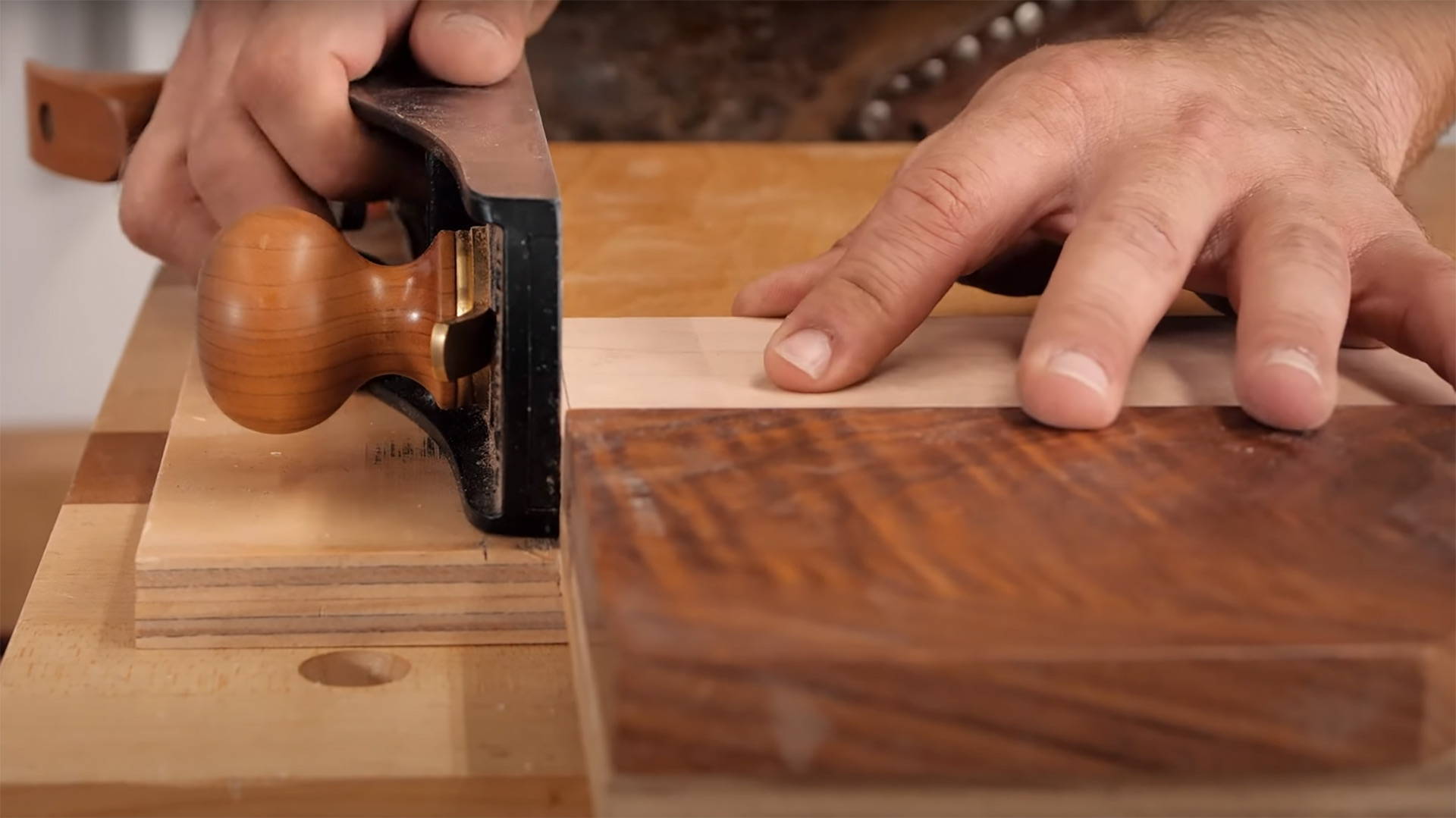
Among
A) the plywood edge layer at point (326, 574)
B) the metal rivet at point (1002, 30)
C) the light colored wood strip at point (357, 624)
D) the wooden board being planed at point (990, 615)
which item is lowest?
the light colored wood strip at point (357, 624)

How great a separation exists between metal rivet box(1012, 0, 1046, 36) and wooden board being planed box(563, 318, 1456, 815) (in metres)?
0.72

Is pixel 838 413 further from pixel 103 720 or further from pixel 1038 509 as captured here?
pixel 103 720

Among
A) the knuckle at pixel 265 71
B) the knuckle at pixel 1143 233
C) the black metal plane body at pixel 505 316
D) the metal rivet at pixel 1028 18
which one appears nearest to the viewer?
the black metal plane body at pixel 505 316

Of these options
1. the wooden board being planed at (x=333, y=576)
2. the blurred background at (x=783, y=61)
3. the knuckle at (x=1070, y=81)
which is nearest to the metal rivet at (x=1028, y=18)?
the blurred background at (x=783, y=61)

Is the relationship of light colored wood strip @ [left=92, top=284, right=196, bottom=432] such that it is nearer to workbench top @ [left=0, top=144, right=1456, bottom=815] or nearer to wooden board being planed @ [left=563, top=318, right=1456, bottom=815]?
workbench top @ [left=0, top=144, right=1456, bottom=815]

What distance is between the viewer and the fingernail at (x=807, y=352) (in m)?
0.58

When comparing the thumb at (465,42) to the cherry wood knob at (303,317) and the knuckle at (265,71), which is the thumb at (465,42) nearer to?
the knuckle at (265,71)

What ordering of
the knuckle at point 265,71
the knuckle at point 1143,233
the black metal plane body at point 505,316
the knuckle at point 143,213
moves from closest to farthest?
the black metal plane body at point 505,316
the knuckle at point 1143,233
the knuckle at point 265,71
the knuckle at point 143,213

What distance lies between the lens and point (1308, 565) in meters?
0.43

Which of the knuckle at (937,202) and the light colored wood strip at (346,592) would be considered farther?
the knuckle at (937,202)

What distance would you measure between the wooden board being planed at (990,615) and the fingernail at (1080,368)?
0.03 m

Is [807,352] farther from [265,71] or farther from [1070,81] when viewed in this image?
[265,71]

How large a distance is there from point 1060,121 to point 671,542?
373mm

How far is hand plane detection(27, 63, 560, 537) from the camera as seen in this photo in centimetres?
50
